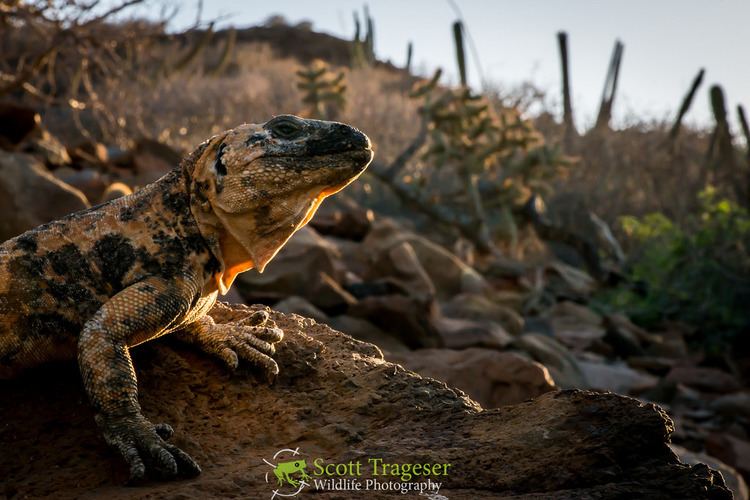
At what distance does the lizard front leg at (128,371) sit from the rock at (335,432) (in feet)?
0.36

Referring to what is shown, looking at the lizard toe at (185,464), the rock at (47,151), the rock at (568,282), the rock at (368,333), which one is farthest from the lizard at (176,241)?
the rock at (568,282)

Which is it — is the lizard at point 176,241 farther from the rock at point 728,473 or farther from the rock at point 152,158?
the rock at point 152,158

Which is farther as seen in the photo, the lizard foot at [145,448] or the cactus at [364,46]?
the cactus at [364,46]

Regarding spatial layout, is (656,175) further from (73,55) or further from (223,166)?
(223,166)

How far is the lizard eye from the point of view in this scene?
459cm

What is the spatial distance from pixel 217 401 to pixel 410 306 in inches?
289

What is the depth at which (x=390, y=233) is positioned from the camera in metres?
16.5

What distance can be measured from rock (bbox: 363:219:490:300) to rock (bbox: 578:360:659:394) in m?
3.10

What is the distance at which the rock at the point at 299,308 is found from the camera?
36.8ft

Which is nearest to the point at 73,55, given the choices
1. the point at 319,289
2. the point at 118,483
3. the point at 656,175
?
the point at 319,289

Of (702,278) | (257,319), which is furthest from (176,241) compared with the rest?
(702,278)

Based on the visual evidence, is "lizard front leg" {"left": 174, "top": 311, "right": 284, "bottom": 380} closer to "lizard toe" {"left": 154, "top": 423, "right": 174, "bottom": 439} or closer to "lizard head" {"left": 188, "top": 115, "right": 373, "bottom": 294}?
"lizard head" {"left": 188, "top": 115, "right": 373, "bottom": 294}

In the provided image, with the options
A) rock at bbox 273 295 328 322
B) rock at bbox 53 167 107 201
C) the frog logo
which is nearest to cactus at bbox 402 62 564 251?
rock at bbox 53 167 107 201

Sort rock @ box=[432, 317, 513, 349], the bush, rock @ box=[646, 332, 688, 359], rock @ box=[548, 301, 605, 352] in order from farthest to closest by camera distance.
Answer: the bush
rock @ box=[646, 332, 688, 359]
rock @ box=[548, 301, 605, 352]
rock @ box=[432, 317, 513, 349]
